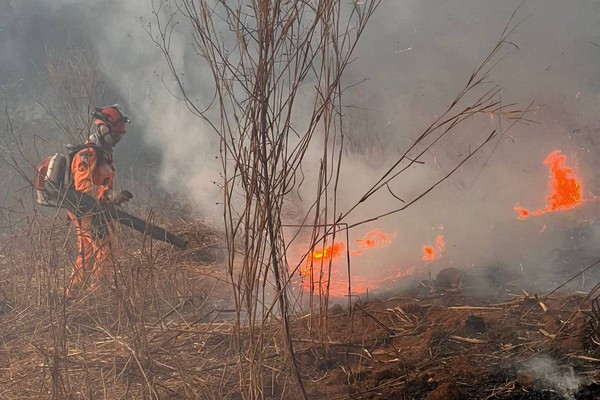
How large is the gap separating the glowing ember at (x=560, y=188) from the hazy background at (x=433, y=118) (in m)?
0.13

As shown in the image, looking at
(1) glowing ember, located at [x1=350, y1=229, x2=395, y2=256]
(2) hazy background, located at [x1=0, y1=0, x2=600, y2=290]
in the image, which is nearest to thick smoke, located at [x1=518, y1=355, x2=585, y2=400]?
(2) hazy background, located at [x1=0, y1=0, x2=600, y2=290]

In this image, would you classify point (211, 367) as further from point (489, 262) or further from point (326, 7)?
point (489, 262)

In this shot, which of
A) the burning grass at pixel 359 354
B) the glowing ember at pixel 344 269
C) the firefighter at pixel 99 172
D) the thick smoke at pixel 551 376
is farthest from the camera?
the glowing ember at pixel 344 269

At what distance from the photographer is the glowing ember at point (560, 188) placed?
23.4 feet

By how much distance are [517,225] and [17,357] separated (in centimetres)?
560

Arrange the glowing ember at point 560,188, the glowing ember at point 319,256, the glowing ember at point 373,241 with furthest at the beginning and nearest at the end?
the glowing ember at point 560,188 → the glowing ember at point 373,241 → the glowing ember at point 319,256

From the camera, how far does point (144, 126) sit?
608 inches

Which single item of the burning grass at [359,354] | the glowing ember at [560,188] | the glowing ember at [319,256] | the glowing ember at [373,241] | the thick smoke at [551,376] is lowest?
the thick smoke at [551,376]

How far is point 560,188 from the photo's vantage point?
299 inches

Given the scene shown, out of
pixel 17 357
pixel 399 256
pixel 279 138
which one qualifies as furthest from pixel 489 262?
pixel 17 357

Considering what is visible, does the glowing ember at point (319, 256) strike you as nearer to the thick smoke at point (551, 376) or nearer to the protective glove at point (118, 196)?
the thick smoke at point (551, 376)

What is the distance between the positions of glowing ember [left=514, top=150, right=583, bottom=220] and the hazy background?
132mm

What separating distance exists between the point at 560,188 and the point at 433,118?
3.48 metres

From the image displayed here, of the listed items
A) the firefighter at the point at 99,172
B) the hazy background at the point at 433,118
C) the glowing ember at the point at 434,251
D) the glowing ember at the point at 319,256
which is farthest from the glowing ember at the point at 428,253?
the firefighter at the point at 99,172
